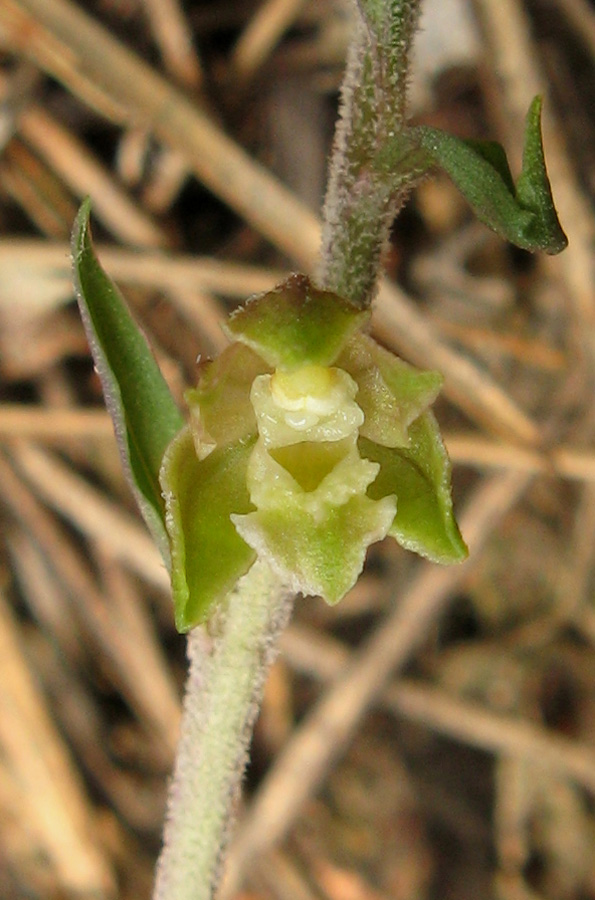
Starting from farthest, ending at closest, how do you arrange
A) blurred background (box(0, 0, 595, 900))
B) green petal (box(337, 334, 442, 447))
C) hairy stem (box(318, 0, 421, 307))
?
blurred background (box(0, 0, 595, 900)) < green petal (box(337, 334, 442, 447)) < hairy stem (box(318, 0, 421, 307))

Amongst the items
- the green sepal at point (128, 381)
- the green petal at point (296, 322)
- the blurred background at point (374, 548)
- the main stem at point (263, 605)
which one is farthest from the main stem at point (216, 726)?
the blurred background at point (374, 548)

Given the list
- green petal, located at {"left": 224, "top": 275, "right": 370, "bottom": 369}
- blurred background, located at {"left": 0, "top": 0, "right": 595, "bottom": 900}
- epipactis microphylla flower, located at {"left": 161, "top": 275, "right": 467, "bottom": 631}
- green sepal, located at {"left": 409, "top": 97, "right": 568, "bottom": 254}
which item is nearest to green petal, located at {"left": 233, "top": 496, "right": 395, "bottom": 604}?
epipactis microphylla flower, located at {"left": 161, "top": 275, "right": 467, "bottom": 631}

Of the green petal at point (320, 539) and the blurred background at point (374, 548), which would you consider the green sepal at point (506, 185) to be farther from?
the blurred background at point (374, 548)

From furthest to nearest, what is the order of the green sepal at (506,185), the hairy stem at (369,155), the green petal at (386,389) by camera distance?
the green petal at (386,389)
the hairy stem at (369,155)
the green sepal at (506,185)

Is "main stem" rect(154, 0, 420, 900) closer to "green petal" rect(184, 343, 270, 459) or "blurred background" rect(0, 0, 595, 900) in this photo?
"green petal" rect(184, 343, 270, 459)

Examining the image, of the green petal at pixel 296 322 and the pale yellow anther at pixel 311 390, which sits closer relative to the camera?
the green petal at pixel 296 322

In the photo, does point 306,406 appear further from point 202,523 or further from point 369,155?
point 369,155
